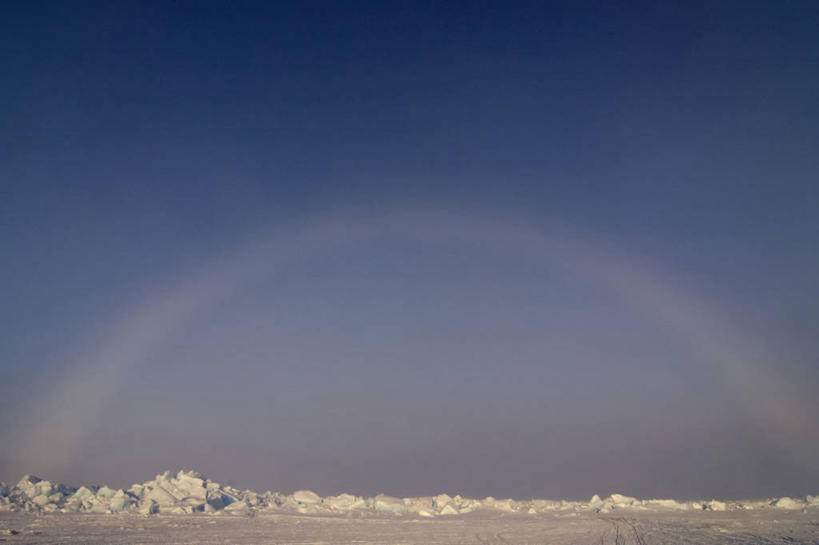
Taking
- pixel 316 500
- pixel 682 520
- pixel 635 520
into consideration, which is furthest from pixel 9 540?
pixel 682 520

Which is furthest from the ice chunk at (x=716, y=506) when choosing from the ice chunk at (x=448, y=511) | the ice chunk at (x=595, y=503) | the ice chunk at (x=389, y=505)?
the ice chunk at (x=389, y=505)

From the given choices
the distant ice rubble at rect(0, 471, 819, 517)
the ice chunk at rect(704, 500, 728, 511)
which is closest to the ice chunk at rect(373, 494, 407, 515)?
the distant ice rubble at rect(0, 471, 819, 517)

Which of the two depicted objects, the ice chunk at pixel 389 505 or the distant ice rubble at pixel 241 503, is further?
the ice chunk at pixel 389 505

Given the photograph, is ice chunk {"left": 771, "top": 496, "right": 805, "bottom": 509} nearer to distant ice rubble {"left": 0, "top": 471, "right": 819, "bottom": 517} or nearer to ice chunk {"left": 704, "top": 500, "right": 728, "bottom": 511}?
distant ice rubble {"left": 0, "top": 471, "right": 819, "bottom": 517}

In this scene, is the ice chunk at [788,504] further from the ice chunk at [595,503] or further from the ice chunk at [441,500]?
the ice chunk at [441,500]

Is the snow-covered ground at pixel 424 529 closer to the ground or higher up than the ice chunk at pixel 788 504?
closer to the ground

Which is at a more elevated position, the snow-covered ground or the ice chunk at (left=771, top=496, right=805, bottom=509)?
A: the ice chunk at (left=771, top=496, right=805, bottom=509)

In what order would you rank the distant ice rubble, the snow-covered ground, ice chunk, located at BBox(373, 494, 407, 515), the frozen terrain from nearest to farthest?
the snow-covered ground
the frozen terrain
the distant ice rubble
ice chunk, located at BBox(373, 494, 407, 515)
